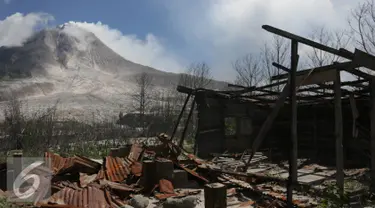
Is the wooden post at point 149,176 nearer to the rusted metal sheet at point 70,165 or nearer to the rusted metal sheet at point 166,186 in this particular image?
the rusted metal sheet at point 166,186

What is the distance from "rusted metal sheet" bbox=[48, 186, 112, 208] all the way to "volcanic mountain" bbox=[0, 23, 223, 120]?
80.3 feet

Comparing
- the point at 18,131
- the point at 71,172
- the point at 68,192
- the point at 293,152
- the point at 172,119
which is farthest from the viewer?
the point at 172,119

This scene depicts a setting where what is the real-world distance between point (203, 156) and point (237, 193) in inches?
269

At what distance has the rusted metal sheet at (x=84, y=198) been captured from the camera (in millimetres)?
6035

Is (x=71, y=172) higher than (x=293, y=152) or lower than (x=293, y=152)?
lower

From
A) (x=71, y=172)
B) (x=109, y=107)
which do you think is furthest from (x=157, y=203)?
(x=109, y=107)

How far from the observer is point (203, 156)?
14.1m

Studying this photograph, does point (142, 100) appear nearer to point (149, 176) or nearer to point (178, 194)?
point (149, 176)

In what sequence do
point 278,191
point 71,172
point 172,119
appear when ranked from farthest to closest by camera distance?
point 172,119 < point 71,172 < point 278,191

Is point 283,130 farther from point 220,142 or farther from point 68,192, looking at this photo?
point 68,192

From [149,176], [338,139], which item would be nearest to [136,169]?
[149,176]

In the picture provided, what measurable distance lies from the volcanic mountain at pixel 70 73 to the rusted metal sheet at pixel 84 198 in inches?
964

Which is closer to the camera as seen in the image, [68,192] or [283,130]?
[68,192]

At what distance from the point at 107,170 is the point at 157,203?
6.28ft
